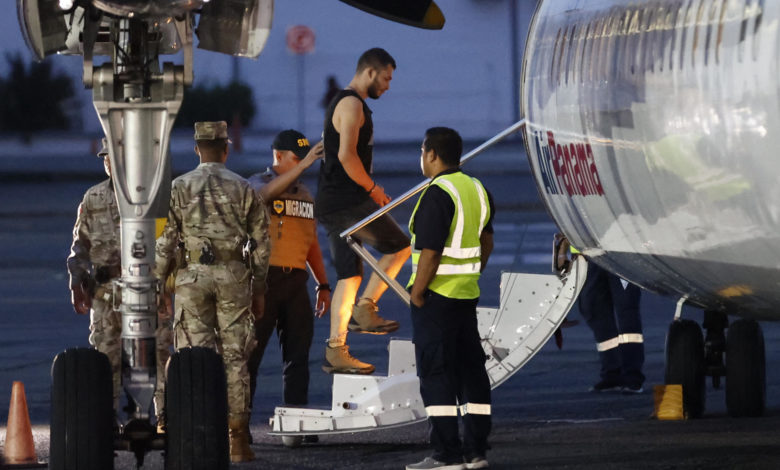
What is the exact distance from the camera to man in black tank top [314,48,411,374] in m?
10.1

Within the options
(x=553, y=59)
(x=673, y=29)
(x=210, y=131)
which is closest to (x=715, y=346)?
(x=553, y=59)

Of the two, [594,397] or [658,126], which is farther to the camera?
[594,397]

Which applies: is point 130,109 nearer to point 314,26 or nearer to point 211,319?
point 211,319

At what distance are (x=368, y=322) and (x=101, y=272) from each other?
1.67 meters

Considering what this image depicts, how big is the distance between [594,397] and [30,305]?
8622 millimetres

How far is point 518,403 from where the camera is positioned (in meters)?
11.8

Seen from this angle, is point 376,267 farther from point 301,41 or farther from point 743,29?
point 301,41

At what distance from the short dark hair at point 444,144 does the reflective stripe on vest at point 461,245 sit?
0.44 feet

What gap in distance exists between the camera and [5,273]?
21.7 meters

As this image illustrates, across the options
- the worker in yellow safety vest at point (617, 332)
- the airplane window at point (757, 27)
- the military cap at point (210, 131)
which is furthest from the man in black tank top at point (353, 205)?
the airplane window at point (757, 27)

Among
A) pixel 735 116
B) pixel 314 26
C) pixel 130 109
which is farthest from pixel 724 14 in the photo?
pixel 314 26

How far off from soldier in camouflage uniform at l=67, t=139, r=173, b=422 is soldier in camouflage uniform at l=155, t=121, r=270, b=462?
1.84 feet

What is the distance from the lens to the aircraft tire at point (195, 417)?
765cm

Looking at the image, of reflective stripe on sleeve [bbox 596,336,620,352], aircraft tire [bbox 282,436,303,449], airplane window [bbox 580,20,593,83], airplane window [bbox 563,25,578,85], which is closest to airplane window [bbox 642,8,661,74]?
airplane window [bbox 580,20,593,83]
